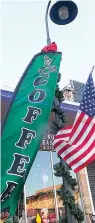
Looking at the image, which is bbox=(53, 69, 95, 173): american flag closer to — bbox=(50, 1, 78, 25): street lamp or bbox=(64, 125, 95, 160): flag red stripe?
bbox=(64, 125, 95, 160): flag red stripe

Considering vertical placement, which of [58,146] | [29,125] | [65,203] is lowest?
[65,203]

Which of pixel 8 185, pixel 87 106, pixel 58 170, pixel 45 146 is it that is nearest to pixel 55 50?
pixel 87 106

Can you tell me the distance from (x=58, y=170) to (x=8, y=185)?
1.00 metres

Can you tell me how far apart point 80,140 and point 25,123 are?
1164 millimetres

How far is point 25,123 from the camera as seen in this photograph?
17.0 feet

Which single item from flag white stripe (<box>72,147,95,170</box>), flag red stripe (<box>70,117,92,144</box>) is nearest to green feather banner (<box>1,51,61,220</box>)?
flag red stripe (<box>70,117,92,144</box>)

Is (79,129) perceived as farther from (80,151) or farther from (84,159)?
(84,159)

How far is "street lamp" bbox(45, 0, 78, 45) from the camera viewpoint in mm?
6047

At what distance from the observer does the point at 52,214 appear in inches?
391

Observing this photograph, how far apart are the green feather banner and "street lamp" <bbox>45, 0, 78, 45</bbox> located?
779mm

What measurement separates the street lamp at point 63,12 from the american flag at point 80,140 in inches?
73.3

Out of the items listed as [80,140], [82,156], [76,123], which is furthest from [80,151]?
[76,123]

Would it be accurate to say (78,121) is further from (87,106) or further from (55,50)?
(55,50)

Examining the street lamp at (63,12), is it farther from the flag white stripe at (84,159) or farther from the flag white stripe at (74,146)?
the flag white stripe at (84,159)
